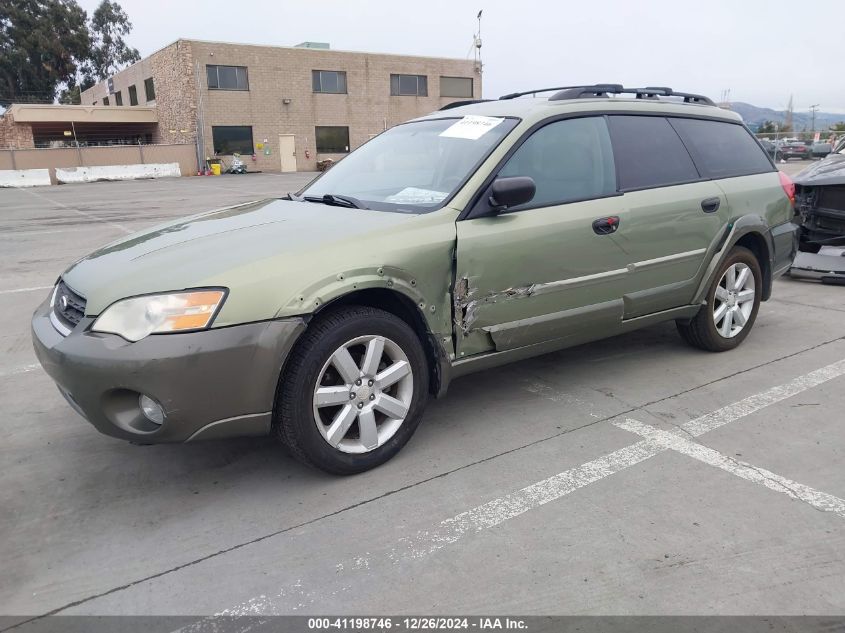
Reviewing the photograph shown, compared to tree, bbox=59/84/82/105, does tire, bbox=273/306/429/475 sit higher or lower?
lower

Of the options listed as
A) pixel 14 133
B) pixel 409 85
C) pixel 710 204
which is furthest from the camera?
pixel 409 85

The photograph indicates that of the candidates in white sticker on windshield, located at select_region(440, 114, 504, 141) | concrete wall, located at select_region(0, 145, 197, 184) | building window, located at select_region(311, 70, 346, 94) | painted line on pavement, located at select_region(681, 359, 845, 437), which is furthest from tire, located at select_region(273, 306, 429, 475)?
building window, located at select_region(311, 70, 346, 94)

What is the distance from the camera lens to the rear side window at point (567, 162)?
12.0ft

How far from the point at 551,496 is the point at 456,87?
4716cm

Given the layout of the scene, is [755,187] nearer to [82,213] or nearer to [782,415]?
[782,415]

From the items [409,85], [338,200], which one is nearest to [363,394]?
[338,200]

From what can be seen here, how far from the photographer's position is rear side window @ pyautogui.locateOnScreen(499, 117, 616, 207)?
12.0 feet

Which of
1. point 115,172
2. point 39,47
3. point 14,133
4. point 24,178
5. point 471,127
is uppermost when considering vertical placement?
point 39,47

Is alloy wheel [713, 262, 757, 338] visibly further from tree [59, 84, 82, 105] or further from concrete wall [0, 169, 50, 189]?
tree [59, 84, 82, 105]

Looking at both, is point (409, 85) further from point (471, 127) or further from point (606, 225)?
point (606, 225)

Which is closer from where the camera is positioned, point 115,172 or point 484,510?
point 484,510

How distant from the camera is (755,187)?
4801 millimetres

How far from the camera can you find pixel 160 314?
106 inches

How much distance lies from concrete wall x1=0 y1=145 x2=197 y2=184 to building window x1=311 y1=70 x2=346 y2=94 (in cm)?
903
